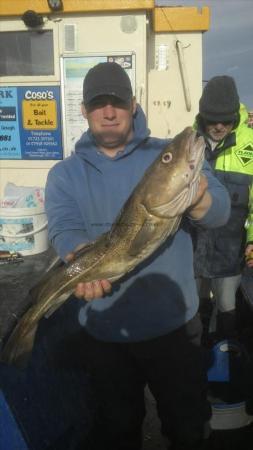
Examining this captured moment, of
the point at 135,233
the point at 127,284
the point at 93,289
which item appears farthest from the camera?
the point at 127,284

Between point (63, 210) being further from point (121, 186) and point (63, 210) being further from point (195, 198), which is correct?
point (195, 198)

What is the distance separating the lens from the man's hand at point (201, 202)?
225 cm

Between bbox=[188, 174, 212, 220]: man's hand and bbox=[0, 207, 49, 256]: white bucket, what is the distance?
1.80 metres

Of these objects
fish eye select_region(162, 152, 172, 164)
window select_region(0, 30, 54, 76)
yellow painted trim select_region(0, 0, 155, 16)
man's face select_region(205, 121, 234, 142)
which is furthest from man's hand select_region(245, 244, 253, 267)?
window select_region(0, 30, 54, 76)

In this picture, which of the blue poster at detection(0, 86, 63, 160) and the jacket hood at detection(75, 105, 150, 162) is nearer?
the jacket hood at detection(75, 105, 150, 162)

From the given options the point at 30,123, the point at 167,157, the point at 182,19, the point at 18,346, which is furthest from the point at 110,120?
the point at 182,19

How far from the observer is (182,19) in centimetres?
543

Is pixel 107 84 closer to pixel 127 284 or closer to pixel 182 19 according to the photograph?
pixel 127 284

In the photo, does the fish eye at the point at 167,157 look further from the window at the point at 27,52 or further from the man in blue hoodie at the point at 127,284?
the window at the point at 27,52

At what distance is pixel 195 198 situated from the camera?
2.23 m

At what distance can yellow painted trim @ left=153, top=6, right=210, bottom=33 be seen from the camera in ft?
17.6

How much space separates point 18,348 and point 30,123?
10.3 ft

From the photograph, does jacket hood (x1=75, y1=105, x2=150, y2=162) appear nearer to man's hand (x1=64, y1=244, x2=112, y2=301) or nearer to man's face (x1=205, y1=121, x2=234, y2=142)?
man's hand (x1=64, y1=244, x2=112, y2=301)

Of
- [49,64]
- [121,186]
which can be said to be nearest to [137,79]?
[49,64]
